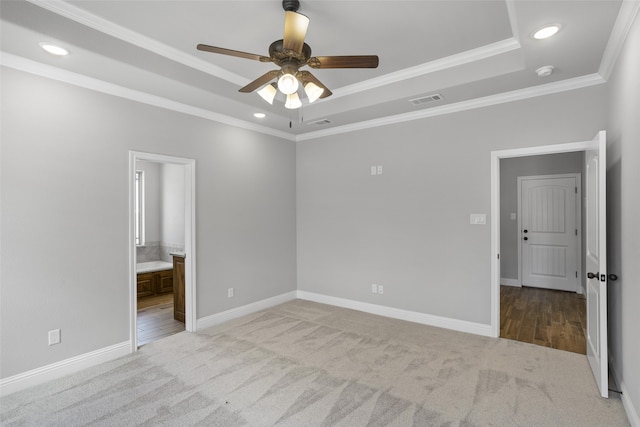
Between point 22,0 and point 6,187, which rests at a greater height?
point 22,0

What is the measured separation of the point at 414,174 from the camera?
4.35 meters

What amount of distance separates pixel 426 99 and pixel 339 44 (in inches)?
51.2

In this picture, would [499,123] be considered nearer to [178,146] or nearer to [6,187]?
[178,146]

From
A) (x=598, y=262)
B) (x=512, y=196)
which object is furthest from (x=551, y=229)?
(x=598, y=262)

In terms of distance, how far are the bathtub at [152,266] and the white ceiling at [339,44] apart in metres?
3.17

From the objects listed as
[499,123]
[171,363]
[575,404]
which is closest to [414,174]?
[499,123]

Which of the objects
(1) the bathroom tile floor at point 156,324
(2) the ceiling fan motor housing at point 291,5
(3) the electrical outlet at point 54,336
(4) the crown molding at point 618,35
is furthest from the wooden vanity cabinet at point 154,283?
(4) the crown molding at point 618,35

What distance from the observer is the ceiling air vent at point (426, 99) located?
144 inches

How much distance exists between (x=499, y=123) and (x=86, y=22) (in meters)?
3.96

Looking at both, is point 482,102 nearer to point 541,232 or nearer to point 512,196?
point 512,196

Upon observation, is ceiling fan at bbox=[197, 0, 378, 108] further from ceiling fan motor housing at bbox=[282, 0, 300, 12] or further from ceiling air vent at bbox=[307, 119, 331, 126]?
ceiling air vent at bbox=[307, 119, 331, 126]

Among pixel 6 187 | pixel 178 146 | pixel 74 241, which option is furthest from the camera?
pixel 178 146

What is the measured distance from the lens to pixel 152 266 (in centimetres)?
610

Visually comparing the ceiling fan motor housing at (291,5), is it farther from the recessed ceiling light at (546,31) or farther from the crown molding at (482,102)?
the crown molding at (482,102)
